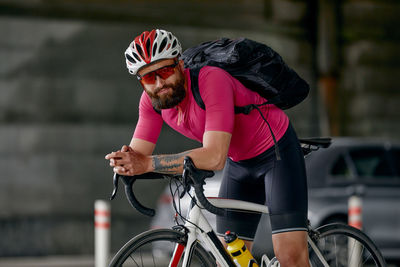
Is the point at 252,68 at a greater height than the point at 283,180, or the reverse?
the point at 252,68

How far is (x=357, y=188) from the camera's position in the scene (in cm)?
823

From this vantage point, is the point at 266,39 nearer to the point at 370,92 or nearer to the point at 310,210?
the point at 370,92

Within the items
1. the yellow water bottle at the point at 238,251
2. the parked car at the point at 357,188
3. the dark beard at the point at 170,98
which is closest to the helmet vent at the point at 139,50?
the dark beard at the point at 170,98

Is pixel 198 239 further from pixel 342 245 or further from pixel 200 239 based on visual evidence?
pixel 342 245

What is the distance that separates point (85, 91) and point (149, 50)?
8453 mm

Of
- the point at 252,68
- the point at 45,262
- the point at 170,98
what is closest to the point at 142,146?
the point at 170,98

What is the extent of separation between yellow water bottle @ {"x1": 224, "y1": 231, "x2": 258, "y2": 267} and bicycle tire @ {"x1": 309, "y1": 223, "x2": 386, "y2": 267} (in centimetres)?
54

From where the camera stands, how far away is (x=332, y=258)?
432 cm

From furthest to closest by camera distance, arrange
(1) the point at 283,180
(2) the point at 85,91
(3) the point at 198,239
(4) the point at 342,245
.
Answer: (2) the point at 85,91 → (4) the point at 342,245 → (1) the point at 283,180 → (3) the point at 198,239

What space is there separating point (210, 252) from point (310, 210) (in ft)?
14.4

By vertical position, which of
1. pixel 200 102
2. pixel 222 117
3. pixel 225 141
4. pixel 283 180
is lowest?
pixel 283 180

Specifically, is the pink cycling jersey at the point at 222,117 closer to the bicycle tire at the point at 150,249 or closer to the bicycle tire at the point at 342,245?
the bicycle tire at the point at 150,249

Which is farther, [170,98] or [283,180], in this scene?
[283,180]

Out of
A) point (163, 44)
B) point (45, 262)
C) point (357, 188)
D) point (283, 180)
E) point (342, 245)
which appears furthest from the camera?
point (45, 262)
